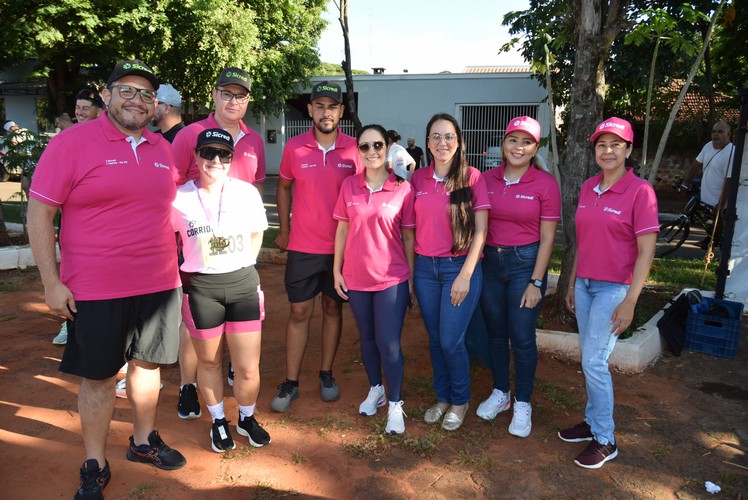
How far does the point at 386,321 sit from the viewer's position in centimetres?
371

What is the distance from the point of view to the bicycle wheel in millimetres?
9930

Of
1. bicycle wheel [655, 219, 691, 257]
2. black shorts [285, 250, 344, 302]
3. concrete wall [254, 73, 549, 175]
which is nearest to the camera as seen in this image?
black shorts [285, 250, 344, 302]

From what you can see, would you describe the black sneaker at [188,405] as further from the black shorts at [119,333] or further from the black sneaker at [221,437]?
the black shorts at [119,333]

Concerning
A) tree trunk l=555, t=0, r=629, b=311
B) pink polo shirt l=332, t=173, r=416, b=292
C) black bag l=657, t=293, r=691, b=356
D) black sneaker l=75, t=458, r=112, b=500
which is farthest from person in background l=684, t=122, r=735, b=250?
black sneaker l=75, t=458, r=112, b=500

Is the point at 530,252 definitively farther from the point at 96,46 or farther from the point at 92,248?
the point at 96,46


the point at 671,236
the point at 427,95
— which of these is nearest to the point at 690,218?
the point at 671,236

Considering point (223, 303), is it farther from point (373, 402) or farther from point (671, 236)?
point (671, 236)

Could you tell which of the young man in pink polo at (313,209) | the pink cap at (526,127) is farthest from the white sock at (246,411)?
the pink cap at (526,127)

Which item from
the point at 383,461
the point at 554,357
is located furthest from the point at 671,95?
the point at 383,461

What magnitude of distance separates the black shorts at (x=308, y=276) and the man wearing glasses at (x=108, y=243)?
1.07 metres

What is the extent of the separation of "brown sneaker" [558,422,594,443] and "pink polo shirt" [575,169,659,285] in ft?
3.55

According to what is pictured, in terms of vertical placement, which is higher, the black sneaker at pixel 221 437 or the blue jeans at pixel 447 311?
the blue jeans at pixel 447 311

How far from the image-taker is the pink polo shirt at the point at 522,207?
3.56 metres

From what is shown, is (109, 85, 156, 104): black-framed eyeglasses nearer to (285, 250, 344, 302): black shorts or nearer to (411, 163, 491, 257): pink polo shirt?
(285, 250, 344, 302): black shorts
